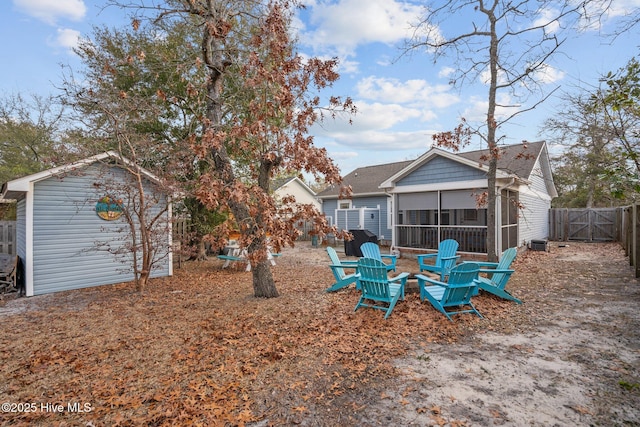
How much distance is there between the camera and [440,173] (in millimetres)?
11148

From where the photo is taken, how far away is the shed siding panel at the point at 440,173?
1047 cm

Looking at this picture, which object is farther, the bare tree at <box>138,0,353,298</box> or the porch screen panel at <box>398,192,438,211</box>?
the porch screen panel at <box>398,192,438,211</box>

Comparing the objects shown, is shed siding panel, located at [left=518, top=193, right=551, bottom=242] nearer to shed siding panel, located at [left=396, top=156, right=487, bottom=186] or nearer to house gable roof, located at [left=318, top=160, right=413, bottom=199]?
shed siding panel, located at [left=396, top=156, right=487, bottom=186]

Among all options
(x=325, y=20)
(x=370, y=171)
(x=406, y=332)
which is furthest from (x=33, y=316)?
(x=370, y=171)

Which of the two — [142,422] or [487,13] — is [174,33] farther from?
[142,422]

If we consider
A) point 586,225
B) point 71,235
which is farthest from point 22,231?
point 586,225

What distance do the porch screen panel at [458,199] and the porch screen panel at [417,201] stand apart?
0.35 meters

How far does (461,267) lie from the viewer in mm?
4590

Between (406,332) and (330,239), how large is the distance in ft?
41.4

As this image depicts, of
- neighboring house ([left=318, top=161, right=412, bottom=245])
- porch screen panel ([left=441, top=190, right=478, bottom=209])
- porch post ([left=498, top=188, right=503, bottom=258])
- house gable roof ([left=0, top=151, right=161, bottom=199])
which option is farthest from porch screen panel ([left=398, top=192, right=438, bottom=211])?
house gable roof ([left=0, top=151, right=161, bottom=199])

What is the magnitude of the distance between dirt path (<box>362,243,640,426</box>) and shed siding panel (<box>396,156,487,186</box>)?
573 centimetres

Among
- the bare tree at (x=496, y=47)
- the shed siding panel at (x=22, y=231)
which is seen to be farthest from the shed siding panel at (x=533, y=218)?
the shed siding panel at (x=22, y=231)

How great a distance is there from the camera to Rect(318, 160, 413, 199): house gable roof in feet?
57.5

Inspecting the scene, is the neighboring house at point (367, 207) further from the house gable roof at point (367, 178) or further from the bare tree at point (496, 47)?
the bare tree at point (496, 47)
